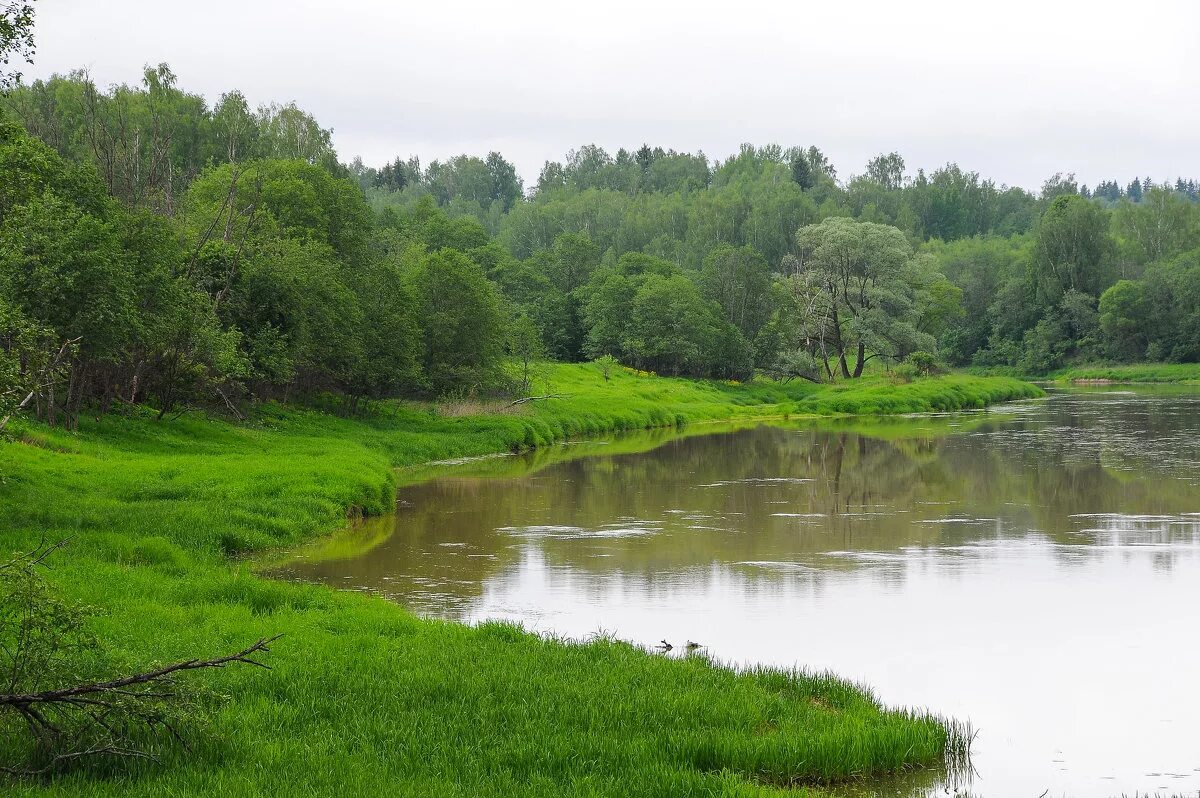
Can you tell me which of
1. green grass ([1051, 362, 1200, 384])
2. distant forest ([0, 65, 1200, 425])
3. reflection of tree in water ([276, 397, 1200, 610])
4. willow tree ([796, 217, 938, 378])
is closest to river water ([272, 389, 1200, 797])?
reflection of tree in water ([276, 397, 1200, 610])

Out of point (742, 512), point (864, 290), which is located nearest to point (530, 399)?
point (742, 512)

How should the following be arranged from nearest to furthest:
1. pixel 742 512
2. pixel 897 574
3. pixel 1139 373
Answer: pixel 897 574 → pixel 742 512 → pixel 1139 373

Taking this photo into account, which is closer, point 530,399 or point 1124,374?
point 530,399

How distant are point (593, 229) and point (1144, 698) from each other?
457 feet

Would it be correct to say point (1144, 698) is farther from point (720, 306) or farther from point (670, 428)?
point (720, 306)

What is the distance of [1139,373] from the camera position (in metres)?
112

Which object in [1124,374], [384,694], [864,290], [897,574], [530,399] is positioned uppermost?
[864,290]

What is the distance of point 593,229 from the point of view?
151 metres

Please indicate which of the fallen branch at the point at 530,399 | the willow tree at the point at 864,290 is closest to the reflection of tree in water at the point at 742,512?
the fallen branch at the point at 530,399

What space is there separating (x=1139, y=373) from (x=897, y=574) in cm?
9978

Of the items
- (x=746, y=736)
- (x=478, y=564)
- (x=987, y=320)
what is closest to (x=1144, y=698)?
(x=746, y=736)

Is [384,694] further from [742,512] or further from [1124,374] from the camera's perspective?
[1124,374]

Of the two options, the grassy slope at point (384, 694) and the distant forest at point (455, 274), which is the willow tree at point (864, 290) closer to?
the distant forest at point (455, 274)

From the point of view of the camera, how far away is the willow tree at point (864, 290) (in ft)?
303
